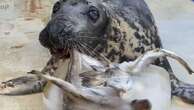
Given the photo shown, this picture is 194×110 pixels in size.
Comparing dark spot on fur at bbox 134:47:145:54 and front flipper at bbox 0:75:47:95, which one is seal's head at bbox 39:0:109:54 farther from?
front flipper at bbox 0:75:47:95

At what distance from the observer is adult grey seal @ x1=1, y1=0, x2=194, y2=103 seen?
1.69 m

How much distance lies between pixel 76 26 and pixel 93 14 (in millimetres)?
126

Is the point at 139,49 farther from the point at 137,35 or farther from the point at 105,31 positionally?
the point at 105,31

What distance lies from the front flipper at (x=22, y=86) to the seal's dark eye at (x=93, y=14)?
1.14 feet

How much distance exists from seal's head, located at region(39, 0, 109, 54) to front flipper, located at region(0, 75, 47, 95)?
1.05 feet

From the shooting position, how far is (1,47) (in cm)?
244

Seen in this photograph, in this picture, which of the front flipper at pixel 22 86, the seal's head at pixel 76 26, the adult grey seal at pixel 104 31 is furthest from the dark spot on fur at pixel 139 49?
the front flipper at pixel 22 86

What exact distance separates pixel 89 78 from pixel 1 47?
39.9 inches

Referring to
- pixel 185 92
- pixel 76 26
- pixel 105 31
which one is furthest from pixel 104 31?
pixel 185 92

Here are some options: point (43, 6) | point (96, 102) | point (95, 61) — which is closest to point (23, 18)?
point (43, 6)

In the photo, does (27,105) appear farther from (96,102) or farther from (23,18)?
(23,18)

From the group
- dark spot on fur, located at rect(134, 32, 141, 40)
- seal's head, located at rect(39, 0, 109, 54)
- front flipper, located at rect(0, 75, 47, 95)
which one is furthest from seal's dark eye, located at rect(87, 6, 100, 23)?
front flipper, located at rect(0, 75, 47, 95)

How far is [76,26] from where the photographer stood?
1741 millimetres

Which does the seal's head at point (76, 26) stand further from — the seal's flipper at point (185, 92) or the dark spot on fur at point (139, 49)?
the seal's flipper at point (185, 92)
